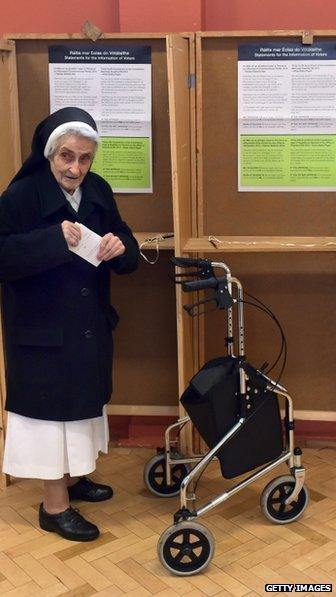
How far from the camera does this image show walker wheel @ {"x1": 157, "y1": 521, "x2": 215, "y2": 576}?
7.68 ft

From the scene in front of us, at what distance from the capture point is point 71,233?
7.70 ft

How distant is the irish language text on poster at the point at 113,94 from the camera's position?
9.80ft

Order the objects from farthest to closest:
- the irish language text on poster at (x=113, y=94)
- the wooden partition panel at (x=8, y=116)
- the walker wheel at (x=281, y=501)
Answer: the irish language text on poster at (x=113, y=94) → the wooden partition panel at (x=8, y=116) → the walker wheel at (x=281, y=501)

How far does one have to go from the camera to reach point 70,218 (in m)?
2.47

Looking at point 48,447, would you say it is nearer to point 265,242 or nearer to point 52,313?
point 52,313

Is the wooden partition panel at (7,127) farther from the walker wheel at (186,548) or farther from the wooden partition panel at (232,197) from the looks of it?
the walker wheel at (186,548)

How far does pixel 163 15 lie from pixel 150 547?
6.95 feet

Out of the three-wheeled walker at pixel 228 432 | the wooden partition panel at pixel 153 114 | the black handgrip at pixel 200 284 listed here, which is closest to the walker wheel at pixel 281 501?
the three-wheeled walker at pixel 228 432

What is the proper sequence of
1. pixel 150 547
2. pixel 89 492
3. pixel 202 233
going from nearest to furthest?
pixel 150 547 → pixel 89 492 → pixel 202 233

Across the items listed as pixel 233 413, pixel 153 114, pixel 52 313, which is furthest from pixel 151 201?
pixel 233 413

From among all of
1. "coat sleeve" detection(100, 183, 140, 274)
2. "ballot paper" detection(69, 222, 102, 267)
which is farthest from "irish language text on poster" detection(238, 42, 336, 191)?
"ballot paper" detection(69, 222, 102, 267)

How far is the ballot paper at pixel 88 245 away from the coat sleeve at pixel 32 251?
58 millimetres

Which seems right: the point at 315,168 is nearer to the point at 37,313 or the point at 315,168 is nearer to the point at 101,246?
the point at 101,246

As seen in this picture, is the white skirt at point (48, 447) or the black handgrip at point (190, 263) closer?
the black handgrip at point (190, 263)
